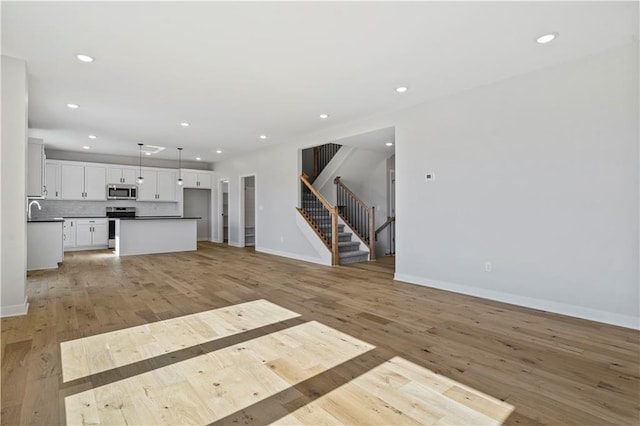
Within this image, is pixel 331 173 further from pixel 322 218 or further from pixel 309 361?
pixel 309 361

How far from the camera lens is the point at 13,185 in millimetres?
3334

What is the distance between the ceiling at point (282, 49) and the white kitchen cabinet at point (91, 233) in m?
4.31

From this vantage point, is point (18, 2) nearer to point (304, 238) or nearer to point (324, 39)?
point (324, 39)

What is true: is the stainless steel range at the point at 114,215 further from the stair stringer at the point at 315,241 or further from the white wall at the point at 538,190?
the white wall at the point at 538,190

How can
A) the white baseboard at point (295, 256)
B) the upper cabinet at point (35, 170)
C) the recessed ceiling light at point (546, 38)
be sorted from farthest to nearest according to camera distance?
the white baseboard at point (295, 256) < the upper cabinet at point (35, 170) < the recessed ceiling light at point (546, 38)

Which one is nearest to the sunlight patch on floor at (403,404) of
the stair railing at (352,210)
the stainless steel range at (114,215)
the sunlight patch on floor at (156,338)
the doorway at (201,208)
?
the sunlight patch on floor at (156,338)

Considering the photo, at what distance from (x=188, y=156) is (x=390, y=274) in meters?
7.29

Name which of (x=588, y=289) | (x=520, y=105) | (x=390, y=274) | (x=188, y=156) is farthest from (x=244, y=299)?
(x=188, y=156)

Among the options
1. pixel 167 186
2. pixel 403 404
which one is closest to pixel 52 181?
pixel 167 186

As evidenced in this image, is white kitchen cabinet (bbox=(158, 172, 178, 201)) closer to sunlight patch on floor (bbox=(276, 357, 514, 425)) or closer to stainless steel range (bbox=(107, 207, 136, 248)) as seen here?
stainless steel range (bbox=(107, 207, 136, 248))

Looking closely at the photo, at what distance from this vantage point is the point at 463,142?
4.25m

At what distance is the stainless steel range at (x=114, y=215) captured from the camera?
898cm

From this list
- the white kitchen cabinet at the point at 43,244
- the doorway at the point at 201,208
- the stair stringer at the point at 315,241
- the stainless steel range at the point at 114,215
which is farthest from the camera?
A: the doorway at the point at 201,208

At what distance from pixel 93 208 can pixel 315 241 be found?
691 centimetres
